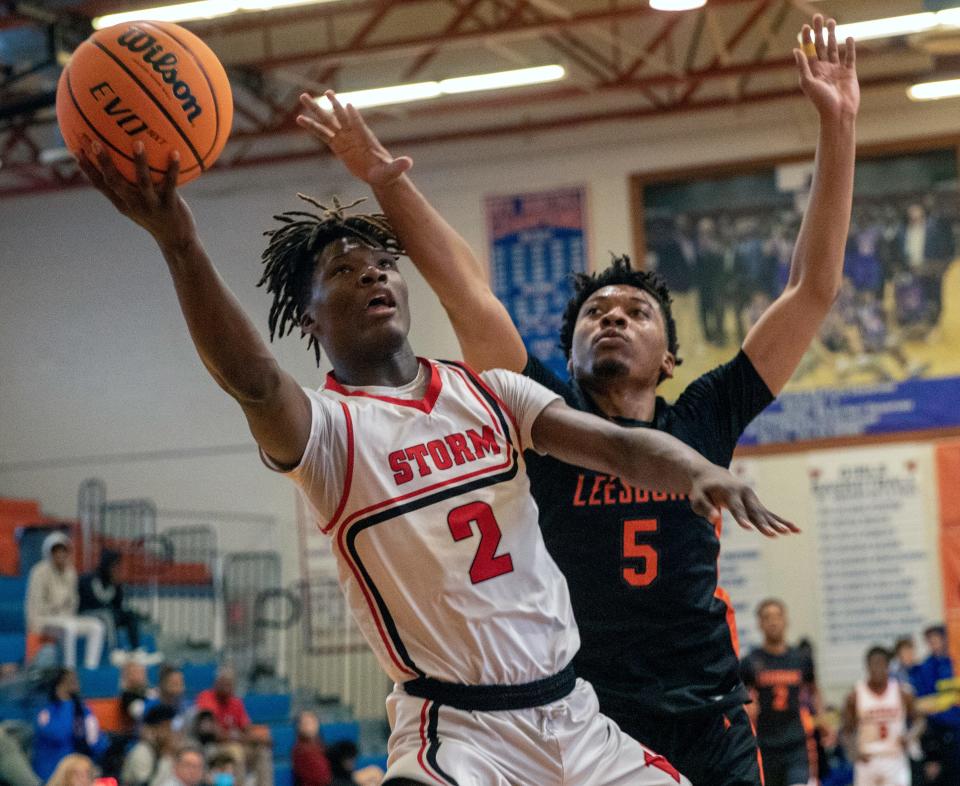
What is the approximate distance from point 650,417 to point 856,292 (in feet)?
41.5

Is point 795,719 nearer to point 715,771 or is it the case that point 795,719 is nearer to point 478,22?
point 715,771

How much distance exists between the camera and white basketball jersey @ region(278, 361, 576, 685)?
3473 millimetres

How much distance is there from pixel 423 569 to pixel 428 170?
50.0 ft

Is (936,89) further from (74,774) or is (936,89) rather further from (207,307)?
(207,307)

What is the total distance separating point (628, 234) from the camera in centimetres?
1748

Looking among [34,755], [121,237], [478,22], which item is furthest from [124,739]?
[121,237]

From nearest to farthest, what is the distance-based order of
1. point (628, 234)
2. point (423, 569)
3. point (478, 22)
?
point (423, 569)
point (478, 22)
point (628, 234)

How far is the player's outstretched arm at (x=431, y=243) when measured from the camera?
4.38m

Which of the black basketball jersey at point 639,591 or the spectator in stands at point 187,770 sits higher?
the black basketball jersey at point 639,591

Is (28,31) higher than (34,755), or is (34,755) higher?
(28,31)

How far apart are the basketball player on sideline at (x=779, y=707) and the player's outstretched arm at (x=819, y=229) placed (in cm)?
470

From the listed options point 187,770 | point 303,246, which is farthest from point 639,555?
point 187,770

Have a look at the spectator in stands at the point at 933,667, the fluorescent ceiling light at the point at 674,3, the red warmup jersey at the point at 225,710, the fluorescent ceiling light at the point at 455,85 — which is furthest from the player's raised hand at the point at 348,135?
the spectator in stands at the point at 933,667

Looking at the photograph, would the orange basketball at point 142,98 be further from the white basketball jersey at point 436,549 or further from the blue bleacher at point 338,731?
the blue bleacher at point 338,731
